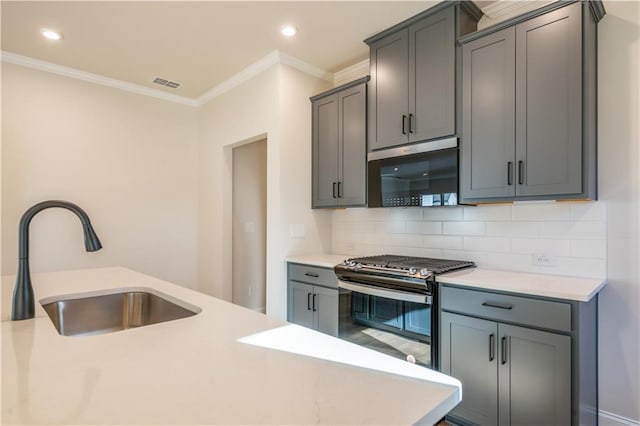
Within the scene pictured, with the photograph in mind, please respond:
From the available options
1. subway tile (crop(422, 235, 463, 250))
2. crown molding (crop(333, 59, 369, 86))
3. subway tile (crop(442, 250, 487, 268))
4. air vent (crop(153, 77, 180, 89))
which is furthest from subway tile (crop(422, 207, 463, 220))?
air vent (crop(153, 77, 180, 89))

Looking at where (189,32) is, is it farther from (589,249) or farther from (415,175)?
(589,249)

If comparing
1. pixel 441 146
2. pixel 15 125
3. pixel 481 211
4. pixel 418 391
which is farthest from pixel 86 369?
pixel 15 125

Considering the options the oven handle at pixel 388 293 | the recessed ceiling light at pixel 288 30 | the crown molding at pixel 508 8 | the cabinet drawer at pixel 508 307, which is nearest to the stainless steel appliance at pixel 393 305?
the oven handle at pixel 388 293

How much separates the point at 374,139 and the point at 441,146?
0.62 m

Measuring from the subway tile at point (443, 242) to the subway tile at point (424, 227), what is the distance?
0.14 ft

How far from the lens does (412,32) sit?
2.71 meters

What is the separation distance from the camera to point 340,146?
10.9ft

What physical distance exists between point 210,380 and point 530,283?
1.86 m

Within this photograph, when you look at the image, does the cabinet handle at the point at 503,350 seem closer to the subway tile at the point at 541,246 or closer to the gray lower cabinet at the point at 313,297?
the subway tile at the point at 541,246

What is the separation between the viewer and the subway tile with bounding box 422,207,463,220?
9.09ft

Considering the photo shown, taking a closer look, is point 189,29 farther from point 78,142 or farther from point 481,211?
point 481,211

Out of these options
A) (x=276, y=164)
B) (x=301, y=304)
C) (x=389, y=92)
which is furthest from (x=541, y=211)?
(x=276, y=164)

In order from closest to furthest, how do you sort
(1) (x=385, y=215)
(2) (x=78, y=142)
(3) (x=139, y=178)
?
1. (1) (x=385, y=215)
2. (2) (x=78, y=142)
3. (3) (x=139, y=178)

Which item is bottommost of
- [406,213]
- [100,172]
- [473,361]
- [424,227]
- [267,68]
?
[473,361]
